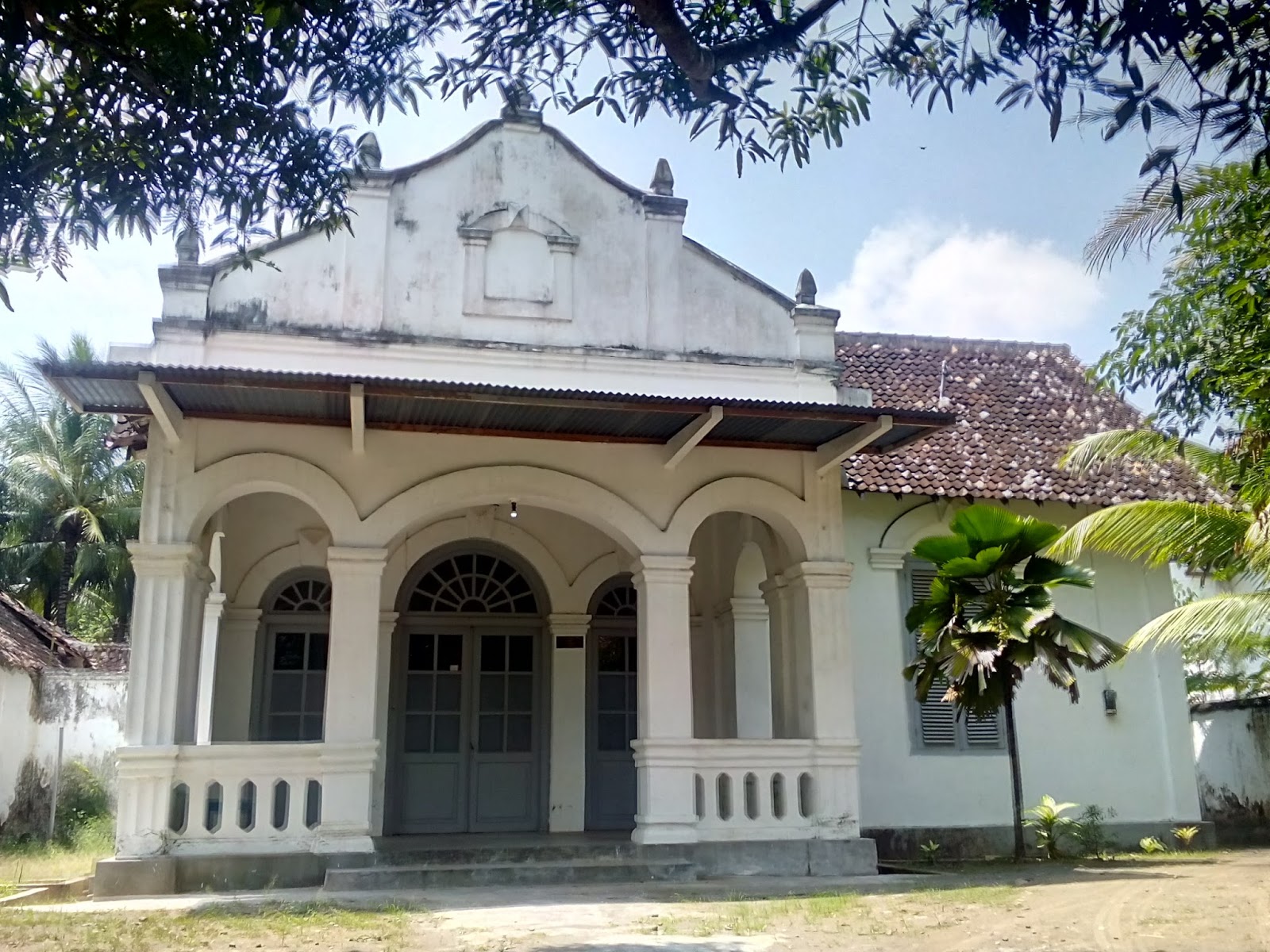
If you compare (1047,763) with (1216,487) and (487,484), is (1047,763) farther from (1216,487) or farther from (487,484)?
(487,484)

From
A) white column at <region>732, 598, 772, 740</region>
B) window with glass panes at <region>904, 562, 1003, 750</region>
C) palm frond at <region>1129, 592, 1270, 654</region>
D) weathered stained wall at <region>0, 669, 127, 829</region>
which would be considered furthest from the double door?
weathered stained wall at <region>0, 669, 127, 829</region>

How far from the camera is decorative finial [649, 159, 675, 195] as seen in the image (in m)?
11.5

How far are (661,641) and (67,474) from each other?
1803cm

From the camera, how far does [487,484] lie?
31.4 feet

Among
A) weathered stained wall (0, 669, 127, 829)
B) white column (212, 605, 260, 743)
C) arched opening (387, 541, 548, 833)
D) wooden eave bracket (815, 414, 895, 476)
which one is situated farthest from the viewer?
weathered stained wall (0, 669, 127, 829)

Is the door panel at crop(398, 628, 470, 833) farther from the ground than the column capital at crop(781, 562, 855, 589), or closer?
closer

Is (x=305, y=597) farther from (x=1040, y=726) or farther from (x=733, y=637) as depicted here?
(x=1040, y=726)

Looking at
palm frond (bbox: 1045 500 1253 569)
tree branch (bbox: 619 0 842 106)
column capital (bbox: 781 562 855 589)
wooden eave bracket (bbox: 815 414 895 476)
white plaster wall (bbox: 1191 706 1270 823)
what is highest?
tree branch (bbox: 619 0 842 106)

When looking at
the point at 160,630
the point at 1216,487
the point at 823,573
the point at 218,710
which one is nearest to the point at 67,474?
the point at 218,710

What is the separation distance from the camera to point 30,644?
16.3m

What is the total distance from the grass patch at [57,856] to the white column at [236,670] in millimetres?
1750

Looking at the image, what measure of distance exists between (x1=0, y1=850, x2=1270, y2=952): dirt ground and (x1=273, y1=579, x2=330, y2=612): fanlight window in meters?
3.93

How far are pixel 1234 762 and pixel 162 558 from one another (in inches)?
490

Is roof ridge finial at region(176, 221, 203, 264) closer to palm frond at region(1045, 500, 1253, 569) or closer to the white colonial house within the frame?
the white colonial house
